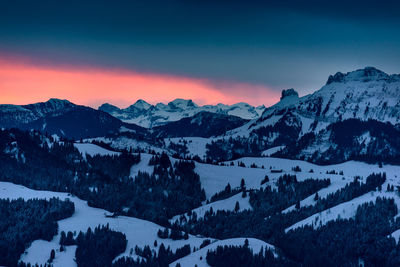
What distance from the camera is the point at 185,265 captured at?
19812 cm

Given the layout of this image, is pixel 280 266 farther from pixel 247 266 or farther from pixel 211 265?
pixel 211 265

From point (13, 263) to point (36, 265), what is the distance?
1074 cm

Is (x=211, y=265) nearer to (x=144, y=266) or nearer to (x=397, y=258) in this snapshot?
(x=144, y=266)

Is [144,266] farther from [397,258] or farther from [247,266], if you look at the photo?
[397,258]

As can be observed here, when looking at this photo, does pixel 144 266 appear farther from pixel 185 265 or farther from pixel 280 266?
pixel 280 266

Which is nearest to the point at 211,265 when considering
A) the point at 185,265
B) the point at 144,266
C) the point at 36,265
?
the point at 185,265

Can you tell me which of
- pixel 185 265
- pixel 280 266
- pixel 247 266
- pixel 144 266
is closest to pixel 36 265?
pixel 144 266

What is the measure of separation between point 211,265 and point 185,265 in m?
9.95

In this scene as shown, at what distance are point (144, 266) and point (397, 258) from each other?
317 ft

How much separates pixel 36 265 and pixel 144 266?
4071 cm

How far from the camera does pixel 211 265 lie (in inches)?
7795

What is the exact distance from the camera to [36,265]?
196m

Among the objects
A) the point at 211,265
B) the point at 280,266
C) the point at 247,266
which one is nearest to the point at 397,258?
the point at 280,266

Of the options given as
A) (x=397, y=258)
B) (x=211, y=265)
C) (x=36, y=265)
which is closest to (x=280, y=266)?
(x=211, y=265)
